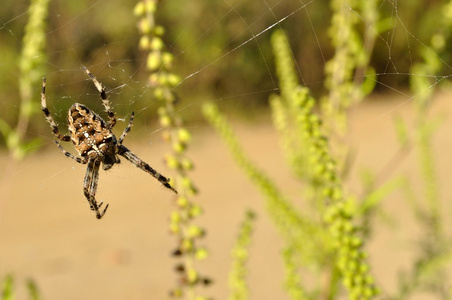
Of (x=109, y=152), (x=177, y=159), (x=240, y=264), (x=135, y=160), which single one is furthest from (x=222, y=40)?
(x=177, y=159)

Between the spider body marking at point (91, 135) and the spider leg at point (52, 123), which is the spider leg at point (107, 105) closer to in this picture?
the spider body marking at point (91, 135)

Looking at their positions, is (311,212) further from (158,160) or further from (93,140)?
(158,160)

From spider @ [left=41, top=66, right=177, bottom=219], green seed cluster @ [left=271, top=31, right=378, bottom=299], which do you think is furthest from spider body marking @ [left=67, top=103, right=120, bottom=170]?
green seed cluster @ [left=271, top=31, right=378, bottom=299]

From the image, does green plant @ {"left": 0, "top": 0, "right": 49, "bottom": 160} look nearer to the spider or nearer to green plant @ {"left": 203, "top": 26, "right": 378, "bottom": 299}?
the spider

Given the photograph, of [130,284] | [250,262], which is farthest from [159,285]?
[250,262]

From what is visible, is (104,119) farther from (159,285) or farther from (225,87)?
(225,87)

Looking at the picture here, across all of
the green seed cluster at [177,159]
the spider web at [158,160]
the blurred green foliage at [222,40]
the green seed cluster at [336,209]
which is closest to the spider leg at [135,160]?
the green seed cluster at [177,159]

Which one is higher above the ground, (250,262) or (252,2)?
(252,2)
